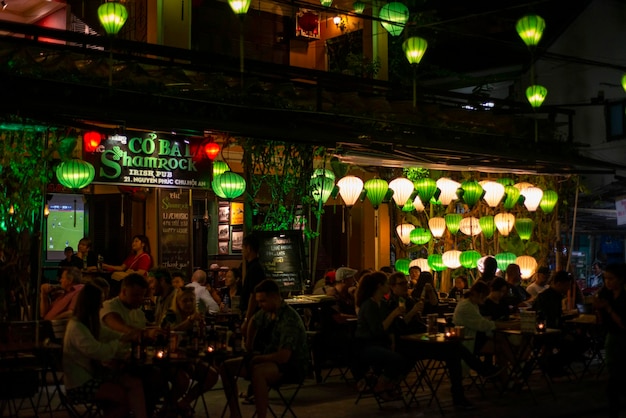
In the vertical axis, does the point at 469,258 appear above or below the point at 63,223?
below

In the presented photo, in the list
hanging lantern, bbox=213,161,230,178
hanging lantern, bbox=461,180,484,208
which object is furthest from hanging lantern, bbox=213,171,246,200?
hanging lantern, bbox=461,180,484,208

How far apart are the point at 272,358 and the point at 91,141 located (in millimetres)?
6021


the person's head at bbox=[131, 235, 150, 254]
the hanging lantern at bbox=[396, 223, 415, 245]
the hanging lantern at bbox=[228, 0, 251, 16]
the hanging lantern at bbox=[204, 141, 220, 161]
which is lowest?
the person's head at bbox=[131, 235, 150, 254]

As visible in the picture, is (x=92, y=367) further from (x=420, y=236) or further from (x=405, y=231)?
(x=405, y=231)

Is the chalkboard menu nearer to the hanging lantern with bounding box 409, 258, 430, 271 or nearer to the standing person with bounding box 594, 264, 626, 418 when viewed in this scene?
the hanging lantern with bounding box 409, 258, 430, 271

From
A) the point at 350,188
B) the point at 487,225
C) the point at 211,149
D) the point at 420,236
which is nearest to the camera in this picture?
the point at 211,149

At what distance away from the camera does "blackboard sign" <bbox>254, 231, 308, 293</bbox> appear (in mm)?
13930

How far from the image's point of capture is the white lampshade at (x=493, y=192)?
55.5 ft

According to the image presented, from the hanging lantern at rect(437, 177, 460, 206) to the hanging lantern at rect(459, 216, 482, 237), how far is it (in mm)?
1041

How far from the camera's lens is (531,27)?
14.2 metres

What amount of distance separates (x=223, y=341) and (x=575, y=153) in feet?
37.5

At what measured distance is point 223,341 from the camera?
348 inches

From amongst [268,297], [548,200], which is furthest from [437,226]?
[268,297]

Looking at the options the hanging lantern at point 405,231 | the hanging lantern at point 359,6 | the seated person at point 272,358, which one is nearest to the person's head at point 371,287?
the seated person at point 272,358
